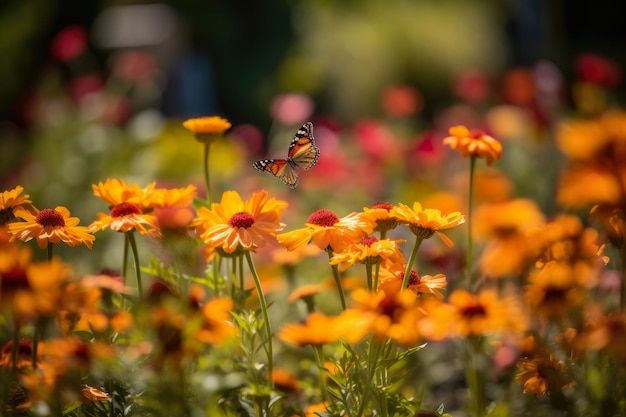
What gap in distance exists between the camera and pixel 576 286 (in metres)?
1.05

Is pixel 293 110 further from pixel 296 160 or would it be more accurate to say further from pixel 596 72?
pixel 296 160

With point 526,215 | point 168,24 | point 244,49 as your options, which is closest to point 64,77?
point 168,24

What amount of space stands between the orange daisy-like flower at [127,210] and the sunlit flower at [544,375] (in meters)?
0.58

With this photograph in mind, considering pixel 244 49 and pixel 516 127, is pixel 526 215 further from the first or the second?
pixel 244 49

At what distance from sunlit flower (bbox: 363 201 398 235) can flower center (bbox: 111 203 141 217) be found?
1.12 feet

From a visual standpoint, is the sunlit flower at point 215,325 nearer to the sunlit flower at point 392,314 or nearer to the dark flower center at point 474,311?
the sunlit flower at point 392,314

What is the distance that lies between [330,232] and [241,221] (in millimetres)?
128

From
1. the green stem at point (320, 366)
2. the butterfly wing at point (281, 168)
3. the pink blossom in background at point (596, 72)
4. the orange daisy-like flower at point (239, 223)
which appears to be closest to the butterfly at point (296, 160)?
the butterfly wing at point (281, 168)

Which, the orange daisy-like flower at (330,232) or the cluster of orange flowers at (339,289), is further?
the orange daisy-like flower at (330,232)

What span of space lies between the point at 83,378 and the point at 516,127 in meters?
3.28

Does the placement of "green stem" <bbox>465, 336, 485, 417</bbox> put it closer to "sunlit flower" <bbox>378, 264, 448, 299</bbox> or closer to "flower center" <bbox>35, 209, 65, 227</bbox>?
"sunlit flower" <bbox>378, 264, 448, 299</bbox>

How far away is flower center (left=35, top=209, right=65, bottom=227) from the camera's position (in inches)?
45.9

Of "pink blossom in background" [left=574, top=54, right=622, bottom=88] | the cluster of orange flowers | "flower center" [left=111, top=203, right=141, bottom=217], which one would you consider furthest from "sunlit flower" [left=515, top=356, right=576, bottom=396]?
"pink blossom in background" [left=574, top=54, right=622, bottom=88]

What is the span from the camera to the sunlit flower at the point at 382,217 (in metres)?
1.16
